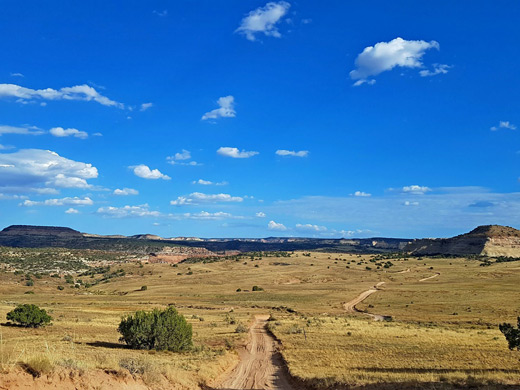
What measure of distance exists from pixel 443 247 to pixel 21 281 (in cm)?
15268

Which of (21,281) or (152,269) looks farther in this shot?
(152,269)

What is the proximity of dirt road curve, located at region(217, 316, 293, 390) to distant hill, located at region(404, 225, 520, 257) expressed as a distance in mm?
142726

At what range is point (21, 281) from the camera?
89.9 metres

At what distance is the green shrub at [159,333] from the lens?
86.5 ft

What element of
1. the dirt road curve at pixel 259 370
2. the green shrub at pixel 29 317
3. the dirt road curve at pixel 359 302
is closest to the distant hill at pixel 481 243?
the dirt road curve at pixel 359 302

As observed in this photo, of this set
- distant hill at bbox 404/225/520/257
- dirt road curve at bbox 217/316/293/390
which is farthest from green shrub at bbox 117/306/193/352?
distant hill at bbox 404/225/520/257

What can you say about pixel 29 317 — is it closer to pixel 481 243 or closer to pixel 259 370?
pixel 259 370

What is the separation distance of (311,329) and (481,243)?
141m

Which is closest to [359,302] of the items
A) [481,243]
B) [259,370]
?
[259,370]

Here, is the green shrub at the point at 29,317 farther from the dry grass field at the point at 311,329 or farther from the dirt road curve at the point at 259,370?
the dirt road curve at the point at 259,370

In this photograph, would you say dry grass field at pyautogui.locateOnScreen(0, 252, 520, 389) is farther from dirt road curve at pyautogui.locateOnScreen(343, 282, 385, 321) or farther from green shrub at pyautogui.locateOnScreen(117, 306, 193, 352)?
dirt road curve at pyautogui.locateOnScreen(343, 282, 385, 321)

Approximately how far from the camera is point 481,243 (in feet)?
507

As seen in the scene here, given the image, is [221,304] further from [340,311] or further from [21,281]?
[21,281]

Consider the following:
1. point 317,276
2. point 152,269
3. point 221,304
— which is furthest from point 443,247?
point 221,304
